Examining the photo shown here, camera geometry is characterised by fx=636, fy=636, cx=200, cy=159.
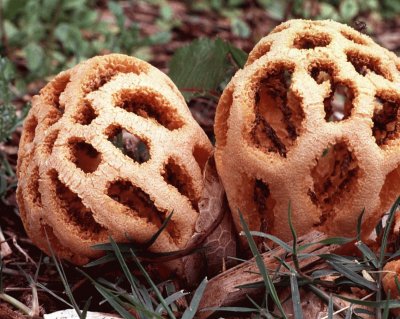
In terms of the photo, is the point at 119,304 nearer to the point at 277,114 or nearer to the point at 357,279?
the point at 357,279

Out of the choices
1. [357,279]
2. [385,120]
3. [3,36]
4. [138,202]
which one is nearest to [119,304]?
[138,202]

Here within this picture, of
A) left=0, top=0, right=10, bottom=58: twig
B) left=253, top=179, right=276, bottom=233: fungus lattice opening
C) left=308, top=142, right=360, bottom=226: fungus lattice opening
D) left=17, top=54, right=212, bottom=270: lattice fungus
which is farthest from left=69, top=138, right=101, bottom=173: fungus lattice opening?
left=0, top=0, right=10, bottom=58: twig

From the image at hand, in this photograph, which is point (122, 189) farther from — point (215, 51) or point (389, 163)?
point (215, 51)

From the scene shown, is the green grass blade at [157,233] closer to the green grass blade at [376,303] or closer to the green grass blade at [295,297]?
the green grass blade at [295,297]

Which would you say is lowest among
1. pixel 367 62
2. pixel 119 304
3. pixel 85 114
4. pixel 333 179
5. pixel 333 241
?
pixel 119 304

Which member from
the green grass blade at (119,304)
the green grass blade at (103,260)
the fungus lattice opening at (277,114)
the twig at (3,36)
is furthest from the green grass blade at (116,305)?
the twig at (3,36)

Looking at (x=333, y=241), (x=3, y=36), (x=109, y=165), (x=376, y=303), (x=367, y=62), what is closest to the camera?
(x=376, y=303)
